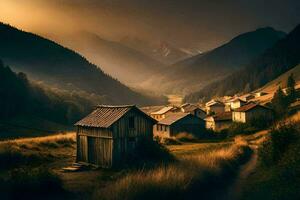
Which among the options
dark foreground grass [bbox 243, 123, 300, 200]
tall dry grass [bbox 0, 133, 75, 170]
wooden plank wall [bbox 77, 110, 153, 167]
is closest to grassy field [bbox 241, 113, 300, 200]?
dark foreground grass [bbox 243, 123, 300, 200]

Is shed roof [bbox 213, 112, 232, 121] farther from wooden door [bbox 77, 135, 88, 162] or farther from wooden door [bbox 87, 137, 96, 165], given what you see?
wooden door [bbox 87, 137, 96, 165]

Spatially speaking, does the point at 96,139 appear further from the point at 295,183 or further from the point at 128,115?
the point at 295,183

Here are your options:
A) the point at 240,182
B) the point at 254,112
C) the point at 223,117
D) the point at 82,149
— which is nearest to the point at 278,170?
the point at 240,182

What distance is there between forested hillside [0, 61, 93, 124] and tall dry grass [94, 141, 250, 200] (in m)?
111

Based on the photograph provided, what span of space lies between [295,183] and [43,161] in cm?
2664

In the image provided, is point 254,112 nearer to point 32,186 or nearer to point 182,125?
A: point 182,125

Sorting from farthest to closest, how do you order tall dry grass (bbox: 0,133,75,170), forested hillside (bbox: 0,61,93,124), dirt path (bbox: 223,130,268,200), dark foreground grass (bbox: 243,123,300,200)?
forested hillside (bbox: 0,61,93,124) < tall dry grass (bbox: 0,133,75,170) < dirt path (bbox: 223,130,268,200) < dark foreground grass (bbox: 243,123,300,200)

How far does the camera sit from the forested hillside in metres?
135

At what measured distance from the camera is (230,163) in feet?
107

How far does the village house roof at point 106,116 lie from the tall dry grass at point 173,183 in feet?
34.9

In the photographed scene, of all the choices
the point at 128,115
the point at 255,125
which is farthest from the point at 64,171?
the point at 255,125

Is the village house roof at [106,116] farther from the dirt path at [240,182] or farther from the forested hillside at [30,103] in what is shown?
the forested hillside at [30,103]

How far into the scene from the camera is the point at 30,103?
5723 inches

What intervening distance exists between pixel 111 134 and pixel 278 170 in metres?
17.0
